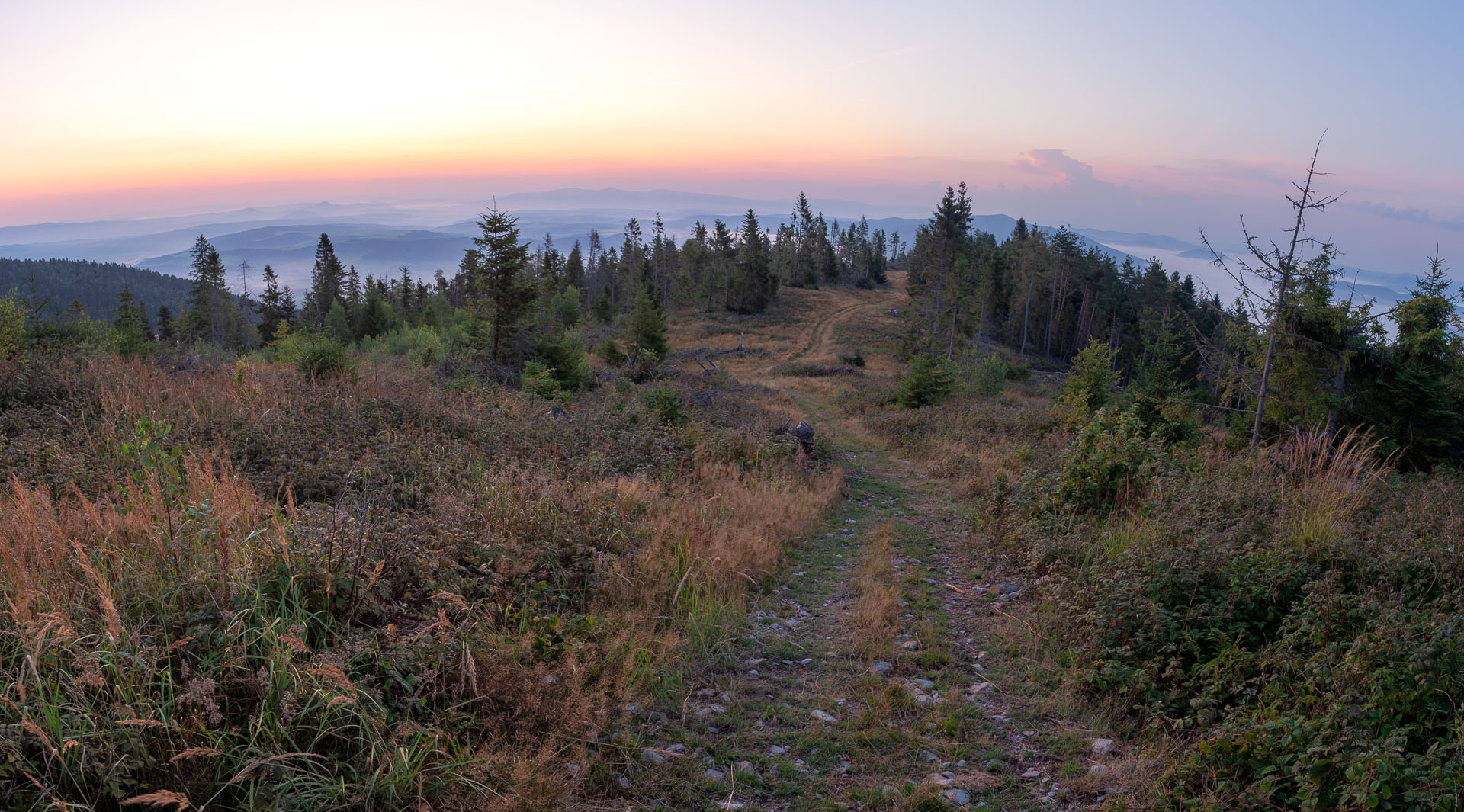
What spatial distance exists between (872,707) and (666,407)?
10.4 meters

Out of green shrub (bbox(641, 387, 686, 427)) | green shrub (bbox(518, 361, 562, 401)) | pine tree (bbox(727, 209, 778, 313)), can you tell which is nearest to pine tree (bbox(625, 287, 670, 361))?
green shrub (bbox(518, 361, 562, 401))

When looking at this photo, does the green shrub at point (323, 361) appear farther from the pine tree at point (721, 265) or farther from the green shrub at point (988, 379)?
the pine tree at point (721, 265)

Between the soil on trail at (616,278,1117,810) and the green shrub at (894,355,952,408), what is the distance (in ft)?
56.6

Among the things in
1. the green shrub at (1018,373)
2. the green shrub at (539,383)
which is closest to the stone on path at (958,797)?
the green shrub at (539,383)

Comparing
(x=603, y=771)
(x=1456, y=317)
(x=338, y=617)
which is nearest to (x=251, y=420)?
(x=338, y=617)

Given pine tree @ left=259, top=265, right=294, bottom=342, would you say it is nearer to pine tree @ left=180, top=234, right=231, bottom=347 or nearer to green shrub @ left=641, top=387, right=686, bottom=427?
pine tree @ left=180, top=234, right=231, bottom=347

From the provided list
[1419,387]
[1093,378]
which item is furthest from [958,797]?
[1419,387]

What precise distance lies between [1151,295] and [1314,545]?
77.1 metres

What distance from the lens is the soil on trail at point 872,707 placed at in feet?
12.7

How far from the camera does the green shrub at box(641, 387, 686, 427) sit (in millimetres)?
14359

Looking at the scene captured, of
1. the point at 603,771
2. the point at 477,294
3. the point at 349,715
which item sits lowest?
the point at 603,771

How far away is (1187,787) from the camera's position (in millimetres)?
3639

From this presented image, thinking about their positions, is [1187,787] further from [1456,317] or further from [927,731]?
[1456,317]

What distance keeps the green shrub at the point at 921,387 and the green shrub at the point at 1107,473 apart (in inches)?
665
